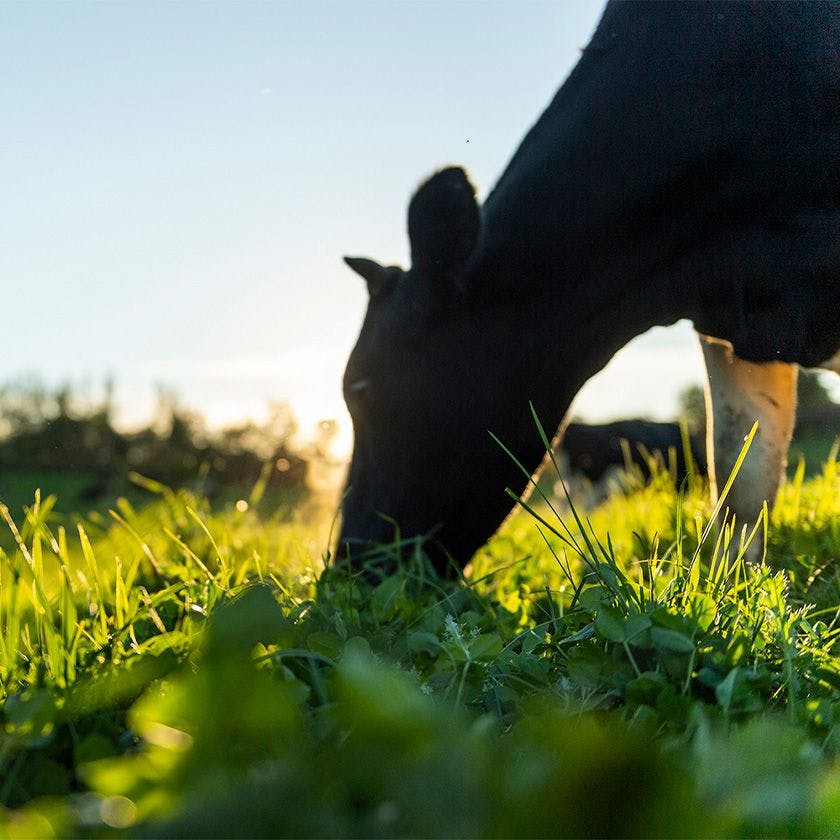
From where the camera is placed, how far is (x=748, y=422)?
3791 millimetres

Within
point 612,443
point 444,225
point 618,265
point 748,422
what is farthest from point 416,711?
point 612,443

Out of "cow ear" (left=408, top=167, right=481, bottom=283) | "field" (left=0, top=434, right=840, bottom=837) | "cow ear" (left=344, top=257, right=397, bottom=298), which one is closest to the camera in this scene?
"field" (left=0, top=434, right=840, bottom=837)

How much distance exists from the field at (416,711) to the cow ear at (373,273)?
5.41 feet

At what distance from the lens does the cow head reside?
3.69 m

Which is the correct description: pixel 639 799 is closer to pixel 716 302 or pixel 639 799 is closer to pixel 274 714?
pixel 274 714

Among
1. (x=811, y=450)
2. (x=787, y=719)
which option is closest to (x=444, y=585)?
(x=787, y=719)

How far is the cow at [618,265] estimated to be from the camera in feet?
11.4

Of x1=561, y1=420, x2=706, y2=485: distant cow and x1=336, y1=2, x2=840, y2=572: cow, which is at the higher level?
x1=336, y1=2, x2=840, y2=572: cow

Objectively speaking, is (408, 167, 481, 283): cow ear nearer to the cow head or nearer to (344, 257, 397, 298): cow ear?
the cow head

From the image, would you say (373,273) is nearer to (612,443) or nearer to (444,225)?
(444,225)

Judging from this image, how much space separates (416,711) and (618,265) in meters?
3.20

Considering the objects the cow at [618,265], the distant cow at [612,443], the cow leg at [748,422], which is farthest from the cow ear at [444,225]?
the distant cow at [612,443]

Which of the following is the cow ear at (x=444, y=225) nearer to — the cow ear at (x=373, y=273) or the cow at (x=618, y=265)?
the cow at (x=618, y=265)

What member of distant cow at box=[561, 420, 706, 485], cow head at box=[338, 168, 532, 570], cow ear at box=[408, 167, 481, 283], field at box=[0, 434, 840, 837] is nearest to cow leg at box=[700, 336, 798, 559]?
cow head at box=[338, 168, 532, 570]
